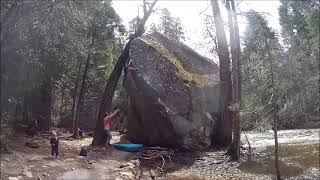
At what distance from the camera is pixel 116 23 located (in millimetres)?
28328

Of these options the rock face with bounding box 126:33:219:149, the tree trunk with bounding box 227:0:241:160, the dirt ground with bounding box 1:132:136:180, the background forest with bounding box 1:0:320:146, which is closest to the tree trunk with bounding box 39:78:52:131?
the background forest with bounding box 1:0:320:146

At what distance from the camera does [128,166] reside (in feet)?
42.2

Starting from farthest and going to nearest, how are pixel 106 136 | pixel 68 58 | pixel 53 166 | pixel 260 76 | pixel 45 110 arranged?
1. pixel 45 110
2. pixel 106 136
3. pixel 68 58
4. pixel 260 76
5. pixel 53 166

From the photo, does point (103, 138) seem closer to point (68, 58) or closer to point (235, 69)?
point (68, 58)

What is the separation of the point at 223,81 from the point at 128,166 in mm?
7816

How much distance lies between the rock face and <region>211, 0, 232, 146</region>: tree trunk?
1.64ft

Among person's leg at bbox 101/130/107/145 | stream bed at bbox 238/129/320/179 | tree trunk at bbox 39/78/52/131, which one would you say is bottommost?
stream bed at bbox 238/129/320/179

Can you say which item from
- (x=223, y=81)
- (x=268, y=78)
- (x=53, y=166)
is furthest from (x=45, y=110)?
(x=268, y=78)

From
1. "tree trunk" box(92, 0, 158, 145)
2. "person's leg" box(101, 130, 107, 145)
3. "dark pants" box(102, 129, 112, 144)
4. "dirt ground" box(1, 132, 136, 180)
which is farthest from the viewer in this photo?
"tree trunk" box(92, 0, 158, 145)

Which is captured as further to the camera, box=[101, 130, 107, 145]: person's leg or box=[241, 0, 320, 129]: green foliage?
box=[101, 130, 107, 145]: person's leg

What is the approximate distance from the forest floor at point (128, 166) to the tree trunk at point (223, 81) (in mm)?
1212

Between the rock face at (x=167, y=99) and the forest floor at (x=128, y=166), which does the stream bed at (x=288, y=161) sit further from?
the rock face at (x=167, y=99)

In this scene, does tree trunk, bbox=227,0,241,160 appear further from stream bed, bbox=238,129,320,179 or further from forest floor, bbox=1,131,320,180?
stream bed, bbox=238,129,320,179

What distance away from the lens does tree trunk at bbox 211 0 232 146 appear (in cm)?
1895
